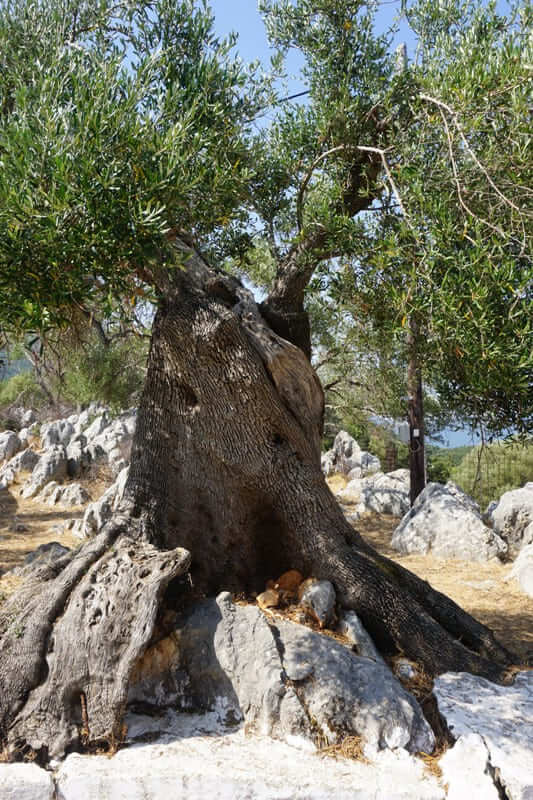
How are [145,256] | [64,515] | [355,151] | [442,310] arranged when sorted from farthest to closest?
1. [64,515]
2. [355,151]
3. [442,310]
4. [145,256]

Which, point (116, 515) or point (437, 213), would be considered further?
point (116, 515)

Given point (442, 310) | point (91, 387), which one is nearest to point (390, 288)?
point (442, 310)

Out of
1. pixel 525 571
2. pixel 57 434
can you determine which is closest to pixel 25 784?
A: pixel 525 571

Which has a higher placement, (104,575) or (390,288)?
(390,288)

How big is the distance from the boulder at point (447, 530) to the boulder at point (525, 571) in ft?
4.35

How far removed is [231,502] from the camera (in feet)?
20.7

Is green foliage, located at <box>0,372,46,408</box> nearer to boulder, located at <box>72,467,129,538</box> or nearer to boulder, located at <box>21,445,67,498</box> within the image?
boulder, located at <box>21,445,67,498</box>

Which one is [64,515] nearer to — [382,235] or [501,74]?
[382,235]

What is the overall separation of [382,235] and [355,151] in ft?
3.64

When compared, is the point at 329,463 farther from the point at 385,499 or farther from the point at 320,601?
the point at 320,601

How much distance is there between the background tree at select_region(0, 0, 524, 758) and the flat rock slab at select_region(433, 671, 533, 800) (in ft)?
1.01

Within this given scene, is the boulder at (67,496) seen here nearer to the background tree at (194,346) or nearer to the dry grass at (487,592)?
the dry grass at (487,592)

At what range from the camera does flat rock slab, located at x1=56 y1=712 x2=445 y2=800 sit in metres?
3.95

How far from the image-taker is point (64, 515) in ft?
53.3
